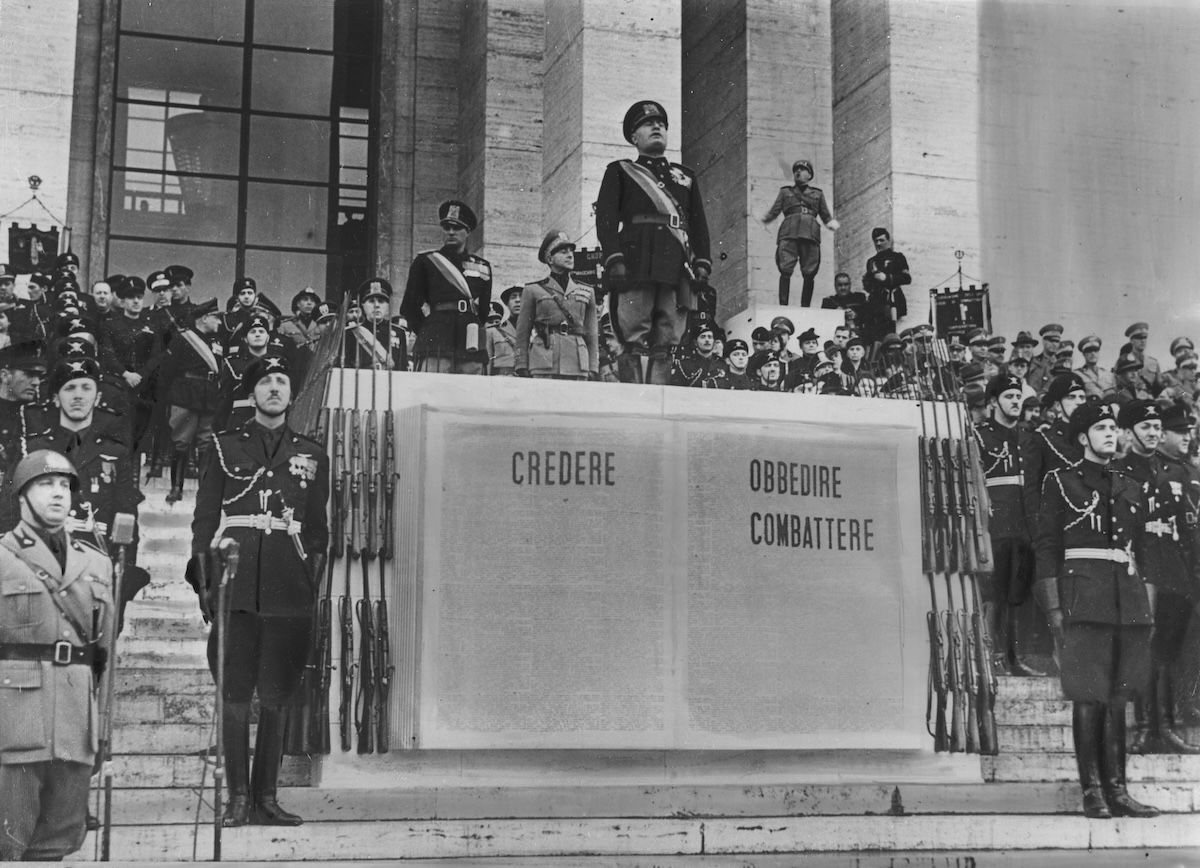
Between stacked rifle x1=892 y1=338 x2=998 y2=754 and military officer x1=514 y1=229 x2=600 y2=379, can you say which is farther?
military officer x1=514 y1=229 x2=600 y2=379

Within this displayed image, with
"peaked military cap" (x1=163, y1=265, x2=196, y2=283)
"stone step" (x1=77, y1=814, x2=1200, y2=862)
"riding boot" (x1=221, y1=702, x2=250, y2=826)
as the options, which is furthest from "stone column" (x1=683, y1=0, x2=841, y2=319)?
"riding boot" (x1=221, y1=702, x2=250, y2=826)

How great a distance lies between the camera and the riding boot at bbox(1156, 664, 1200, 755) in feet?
33.8

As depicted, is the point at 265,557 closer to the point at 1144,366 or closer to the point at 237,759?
the point at 237,759

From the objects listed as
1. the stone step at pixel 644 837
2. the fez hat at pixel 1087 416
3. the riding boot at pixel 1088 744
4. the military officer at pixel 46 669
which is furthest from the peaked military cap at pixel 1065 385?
the military officer at pixel 46 669

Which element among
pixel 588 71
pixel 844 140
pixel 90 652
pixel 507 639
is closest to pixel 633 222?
pixel 507 639

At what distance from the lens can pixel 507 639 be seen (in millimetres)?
9375

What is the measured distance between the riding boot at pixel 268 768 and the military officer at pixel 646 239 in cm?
342

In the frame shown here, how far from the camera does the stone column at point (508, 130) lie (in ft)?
64.0

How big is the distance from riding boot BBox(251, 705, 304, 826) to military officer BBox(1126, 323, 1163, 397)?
995cm

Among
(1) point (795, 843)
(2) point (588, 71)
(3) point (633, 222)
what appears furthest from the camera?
(2) point (588, 71)

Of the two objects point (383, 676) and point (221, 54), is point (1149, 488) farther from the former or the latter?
point (221, 54)

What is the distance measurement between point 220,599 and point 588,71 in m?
9.58

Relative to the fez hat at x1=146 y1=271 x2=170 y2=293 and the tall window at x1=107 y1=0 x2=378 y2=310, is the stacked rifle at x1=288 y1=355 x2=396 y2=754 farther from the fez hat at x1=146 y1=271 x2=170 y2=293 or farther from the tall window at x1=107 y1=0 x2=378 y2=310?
the tall window at x1=107 y1=0 x2=378 y2=310

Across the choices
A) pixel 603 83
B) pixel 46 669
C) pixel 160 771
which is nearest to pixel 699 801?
pixel 160 771
